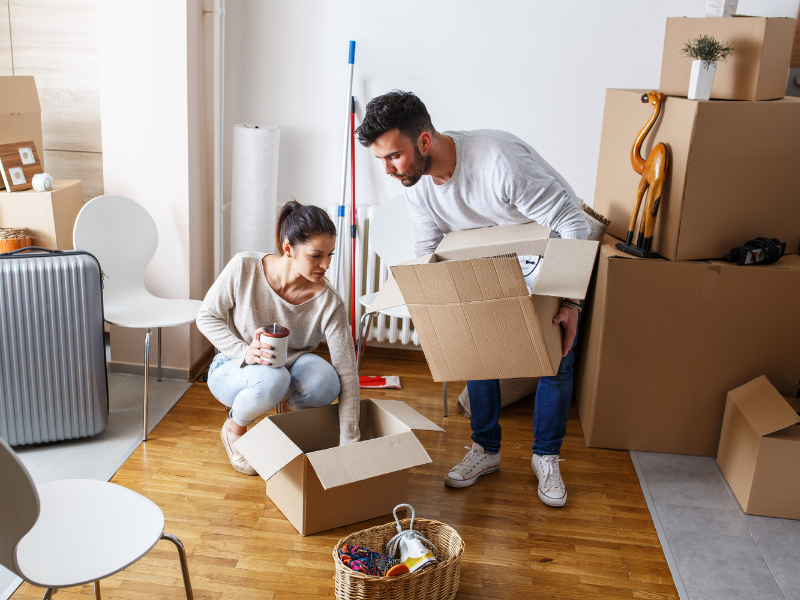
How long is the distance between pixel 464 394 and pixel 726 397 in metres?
0.95

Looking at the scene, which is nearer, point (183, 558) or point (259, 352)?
point (183, 558)

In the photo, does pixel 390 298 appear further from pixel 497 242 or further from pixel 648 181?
pixel 648 181

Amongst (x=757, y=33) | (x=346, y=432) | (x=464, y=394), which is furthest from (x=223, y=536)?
(x=757, y=33)

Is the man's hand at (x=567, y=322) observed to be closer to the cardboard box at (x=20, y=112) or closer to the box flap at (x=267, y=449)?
the box flap at (x=267, y=449)

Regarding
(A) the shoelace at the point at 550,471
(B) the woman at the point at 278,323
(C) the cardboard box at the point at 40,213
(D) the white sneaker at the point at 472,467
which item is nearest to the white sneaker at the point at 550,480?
(A) the shoelace at the point at 550,471

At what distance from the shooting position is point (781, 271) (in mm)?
2266

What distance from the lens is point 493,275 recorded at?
153cm

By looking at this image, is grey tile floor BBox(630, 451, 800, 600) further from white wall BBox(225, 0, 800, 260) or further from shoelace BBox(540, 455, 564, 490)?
white wall BBox(225, 0, 800, 260)

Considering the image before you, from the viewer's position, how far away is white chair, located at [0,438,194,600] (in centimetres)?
109

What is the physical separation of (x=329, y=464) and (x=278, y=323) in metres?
0.57

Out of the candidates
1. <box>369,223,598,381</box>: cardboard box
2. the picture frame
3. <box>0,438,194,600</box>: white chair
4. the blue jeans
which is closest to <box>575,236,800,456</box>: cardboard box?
the blue jeans

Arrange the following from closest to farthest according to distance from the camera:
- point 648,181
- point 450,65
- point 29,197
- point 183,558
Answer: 1. point 183,558
2. point 648,181
3. point 29,197
4. point 450,65

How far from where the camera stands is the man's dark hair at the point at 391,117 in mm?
1779

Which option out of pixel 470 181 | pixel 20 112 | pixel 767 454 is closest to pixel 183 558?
pixel 470 181
